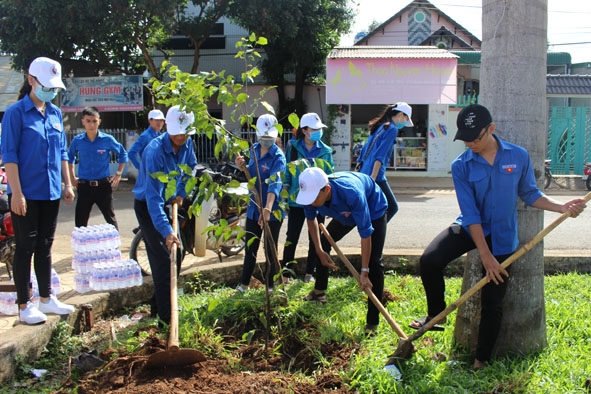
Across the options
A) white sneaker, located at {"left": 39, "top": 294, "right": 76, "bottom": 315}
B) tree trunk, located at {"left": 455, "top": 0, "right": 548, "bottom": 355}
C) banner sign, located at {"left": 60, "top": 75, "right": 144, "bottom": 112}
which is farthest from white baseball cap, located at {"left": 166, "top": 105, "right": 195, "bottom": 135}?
banner sign, located at {"left": 60, "top": 75, "right": 144, "bottom": 112}

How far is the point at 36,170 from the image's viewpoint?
13.1ft

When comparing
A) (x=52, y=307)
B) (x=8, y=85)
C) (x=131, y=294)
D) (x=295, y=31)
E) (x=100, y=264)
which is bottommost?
(x=131, y=294)

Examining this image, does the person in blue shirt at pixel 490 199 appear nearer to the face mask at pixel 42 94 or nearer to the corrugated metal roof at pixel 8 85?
the face mask at pixel 42 94

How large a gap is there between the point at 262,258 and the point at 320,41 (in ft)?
47.8

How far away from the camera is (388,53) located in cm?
1769

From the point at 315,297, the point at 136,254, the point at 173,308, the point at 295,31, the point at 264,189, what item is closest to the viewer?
the point at 173,308

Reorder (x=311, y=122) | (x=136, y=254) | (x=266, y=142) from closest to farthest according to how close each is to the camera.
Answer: (x=266, y=142), (x=311, y=122), (x=136, y=254)

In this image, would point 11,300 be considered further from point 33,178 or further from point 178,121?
point 178,121

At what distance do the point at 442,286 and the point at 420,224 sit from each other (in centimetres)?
588

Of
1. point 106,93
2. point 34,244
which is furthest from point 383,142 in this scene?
point 106,93

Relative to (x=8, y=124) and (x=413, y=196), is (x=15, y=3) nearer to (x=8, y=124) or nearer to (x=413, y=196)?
(x=413, y=196)

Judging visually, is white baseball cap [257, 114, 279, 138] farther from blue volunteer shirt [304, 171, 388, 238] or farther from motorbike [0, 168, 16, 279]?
motorbike [0, 168, 16, 279]

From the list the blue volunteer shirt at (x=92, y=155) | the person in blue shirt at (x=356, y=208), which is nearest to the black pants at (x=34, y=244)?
the person in blue shirt at (x=356, y=208)

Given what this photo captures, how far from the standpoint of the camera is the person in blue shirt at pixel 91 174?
21.5 ft
